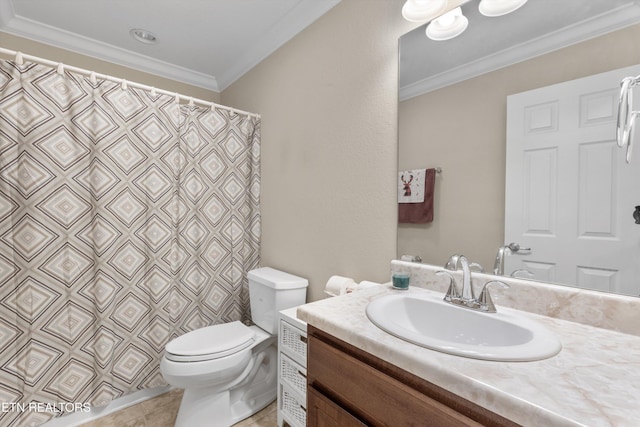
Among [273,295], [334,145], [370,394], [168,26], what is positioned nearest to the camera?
[370,394]

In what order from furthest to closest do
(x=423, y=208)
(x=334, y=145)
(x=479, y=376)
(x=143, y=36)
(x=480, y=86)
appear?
(x=143, y=36)
(x=334, y=145)
(x=423, y=208)
(x=480, y=86)
(x=479, y=376)

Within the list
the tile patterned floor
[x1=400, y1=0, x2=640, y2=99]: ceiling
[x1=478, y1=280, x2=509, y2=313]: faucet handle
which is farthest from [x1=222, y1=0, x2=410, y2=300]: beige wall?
the tile patterned floor

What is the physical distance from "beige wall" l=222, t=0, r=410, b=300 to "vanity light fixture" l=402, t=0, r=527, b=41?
14cm

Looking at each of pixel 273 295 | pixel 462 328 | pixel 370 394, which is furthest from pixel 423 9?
pixel 273 295

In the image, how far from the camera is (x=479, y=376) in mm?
527

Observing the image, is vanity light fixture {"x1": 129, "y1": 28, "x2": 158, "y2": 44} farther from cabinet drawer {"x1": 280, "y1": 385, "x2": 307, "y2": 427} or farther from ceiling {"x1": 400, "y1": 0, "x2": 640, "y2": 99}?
cabinet drawer {"x1": 280, "y1": 385, "x2": 307, "y2": 427}

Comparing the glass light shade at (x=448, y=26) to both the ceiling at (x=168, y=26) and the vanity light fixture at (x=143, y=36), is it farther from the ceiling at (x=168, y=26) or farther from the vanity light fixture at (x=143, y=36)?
the vanity light fixture at (x=143, y=36)

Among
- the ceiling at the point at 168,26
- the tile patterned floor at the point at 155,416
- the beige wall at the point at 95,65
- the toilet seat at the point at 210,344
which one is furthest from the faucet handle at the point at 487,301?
the beige wall at the point at 95,65

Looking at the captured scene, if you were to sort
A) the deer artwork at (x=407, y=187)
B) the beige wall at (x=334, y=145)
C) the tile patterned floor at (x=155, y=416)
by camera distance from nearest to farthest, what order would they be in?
the deer artwork at (x=407, y=187)
the beige wall at (x=334, y=145)
the tile patterned floor at (x=155, y=416)

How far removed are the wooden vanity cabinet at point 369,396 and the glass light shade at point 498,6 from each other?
123cm

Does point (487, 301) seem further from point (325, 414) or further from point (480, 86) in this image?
point (480, 86)

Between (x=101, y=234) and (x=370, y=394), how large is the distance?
5.61 feet

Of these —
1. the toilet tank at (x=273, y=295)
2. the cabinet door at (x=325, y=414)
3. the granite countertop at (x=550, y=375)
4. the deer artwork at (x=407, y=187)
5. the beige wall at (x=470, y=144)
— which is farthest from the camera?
the toilet tank at (x=273, y=295)

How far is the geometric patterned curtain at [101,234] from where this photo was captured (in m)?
1.42
